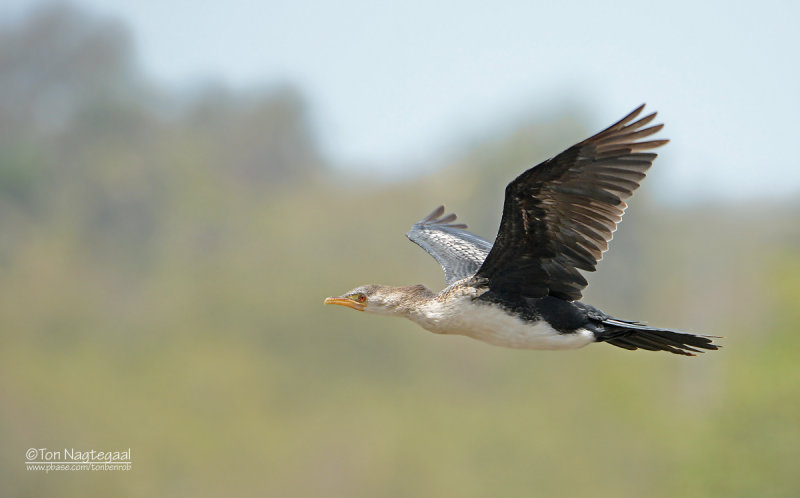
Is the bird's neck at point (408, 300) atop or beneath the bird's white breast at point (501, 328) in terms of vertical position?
atop

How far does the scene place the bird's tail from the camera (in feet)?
24.1

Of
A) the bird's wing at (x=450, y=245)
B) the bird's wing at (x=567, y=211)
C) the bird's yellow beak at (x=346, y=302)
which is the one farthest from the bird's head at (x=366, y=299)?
the bird's wing at (x=567, y=211)

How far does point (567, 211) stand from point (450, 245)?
2.89 m

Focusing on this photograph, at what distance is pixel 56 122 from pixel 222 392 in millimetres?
24148

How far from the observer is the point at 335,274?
130 ft

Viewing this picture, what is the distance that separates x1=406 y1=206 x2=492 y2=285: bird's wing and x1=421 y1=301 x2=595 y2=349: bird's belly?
1148 millimetres

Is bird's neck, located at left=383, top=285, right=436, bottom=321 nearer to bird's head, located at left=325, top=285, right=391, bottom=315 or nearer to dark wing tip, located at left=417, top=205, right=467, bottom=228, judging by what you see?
bird's head, located at left=325, top=285, right=391, bottom=315

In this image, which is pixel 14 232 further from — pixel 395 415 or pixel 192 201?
pixel 395 415

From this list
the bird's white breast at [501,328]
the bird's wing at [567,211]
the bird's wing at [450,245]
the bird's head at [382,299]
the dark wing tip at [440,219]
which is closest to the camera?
the bird's wing at [567,211]

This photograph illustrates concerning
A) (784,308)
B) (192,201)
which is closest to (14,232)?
(192,201)

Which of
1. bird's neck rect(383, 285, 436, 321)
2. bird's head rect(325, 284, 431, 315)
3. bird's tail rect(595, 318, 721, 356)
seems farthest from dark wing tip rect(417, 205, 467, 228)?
bird's tail rect(595, 318, 721, 356)

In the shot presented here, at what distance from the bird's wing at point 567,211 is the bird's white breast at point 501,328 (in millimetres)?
205

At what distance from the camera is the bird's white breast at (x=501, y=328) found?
764cm

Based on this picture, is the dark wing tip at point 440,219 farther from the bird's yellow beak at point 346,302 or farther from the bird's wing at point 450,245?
the bird's yellow beak at point 346,302
